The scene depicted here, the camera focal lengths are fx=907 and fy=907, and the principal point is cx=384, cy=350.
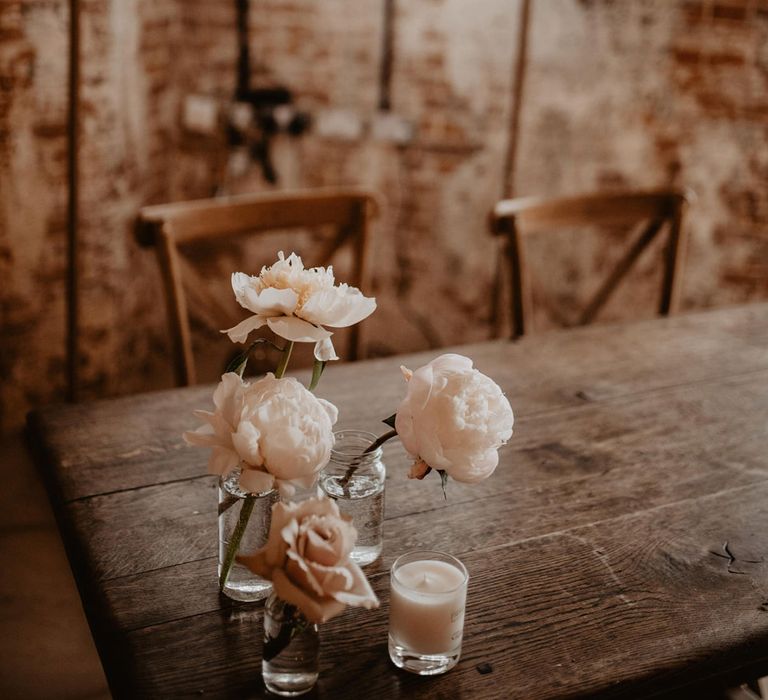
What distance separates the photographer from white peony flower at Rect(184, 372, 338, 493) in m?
0.80

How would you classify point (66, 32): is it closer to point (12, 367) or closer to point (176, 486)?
point (12, 367)

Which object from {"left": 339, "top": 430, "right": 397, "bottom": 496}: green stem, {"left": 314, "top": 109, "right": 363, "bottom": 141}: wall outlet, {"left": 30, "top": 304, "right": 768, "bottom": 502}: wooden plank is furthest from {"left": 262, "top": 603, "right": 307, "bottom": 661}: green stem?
{"left": 314, "top": 109, "right": 363, "bottom": 141}: wall outlet

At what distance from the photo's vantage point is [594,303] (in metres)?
2.06

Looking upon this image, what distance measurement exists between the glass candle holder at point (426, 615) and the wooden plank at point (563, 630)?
20 millimetres

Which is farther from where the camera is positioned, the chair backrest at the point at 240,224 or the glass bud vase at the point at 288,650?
the chair backrest at the point at 240,224

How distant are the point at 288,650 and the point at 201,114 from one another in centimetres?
256

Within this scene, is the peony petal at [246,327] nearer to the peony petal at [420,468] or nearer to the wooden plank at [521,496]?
the peony petal at [420,468]

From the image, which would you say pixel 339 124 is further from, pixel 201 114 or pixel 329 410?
pixel 329 410

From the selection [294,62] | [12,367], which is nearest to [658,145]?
[294,62]

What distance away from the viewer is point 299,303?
85 centimetres

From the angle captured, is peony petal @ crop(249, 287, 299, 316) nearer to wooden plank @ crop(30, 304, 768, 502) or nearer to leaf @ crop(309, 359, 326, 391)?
leaf @ crop(309, 359, 326, 391)

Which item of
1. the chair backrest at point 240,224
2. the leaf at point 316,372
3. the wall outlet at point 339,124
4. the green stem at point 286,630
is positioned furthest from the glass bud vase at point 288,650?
the wall outlet at point 339,124

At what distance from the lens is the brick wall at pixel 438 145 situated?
112 inches

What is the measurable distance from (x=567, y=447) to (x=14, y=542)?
160 cm
